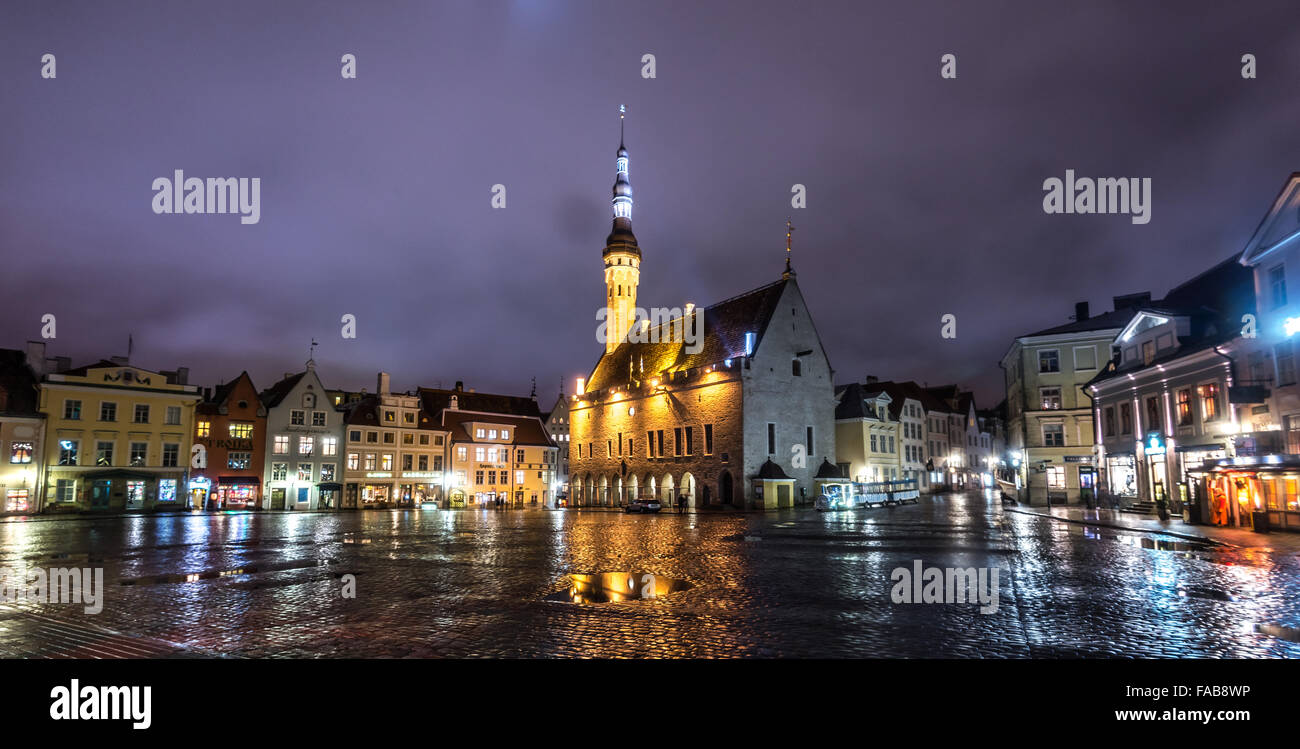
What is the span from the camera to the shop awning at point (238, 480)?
55.8m

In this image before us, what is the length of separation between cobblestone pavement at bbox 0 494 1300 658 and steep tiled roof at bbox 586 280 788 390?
36.7 meters

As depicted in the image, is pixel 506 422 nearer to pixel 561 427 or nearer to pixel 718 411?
pixel 561 427

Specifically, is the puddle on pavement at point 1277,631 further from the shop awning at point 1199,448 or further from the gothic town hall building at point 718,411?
the gothic town hall building at point 718,411

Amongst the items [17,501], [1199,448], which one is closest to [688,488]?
[1199,448]

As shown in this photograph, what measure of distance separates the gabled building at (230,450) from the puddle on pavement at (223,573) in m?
45.5

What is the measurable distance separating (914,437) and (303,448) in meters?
60.6

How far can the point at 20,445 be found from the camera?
153 feet

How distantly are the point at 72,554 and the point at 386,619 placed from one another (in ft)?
50.4

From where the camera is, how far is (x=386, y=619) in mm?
9570

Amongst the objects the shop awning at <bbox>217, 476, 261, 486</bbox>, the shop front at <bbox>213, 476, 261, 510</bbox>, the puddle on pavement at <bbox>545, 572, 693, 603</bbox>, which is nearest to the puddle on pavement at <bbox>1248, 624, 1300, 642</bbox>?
the puddle on pavement at <bbox>545, 572, 693, 603</bbox>

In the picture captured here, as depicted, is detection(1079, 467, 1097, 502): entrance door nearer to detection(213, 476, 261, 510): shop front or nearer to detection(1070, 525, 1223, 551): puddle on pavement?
detection(1070, 525, 1223, 551): puddle on pavement
